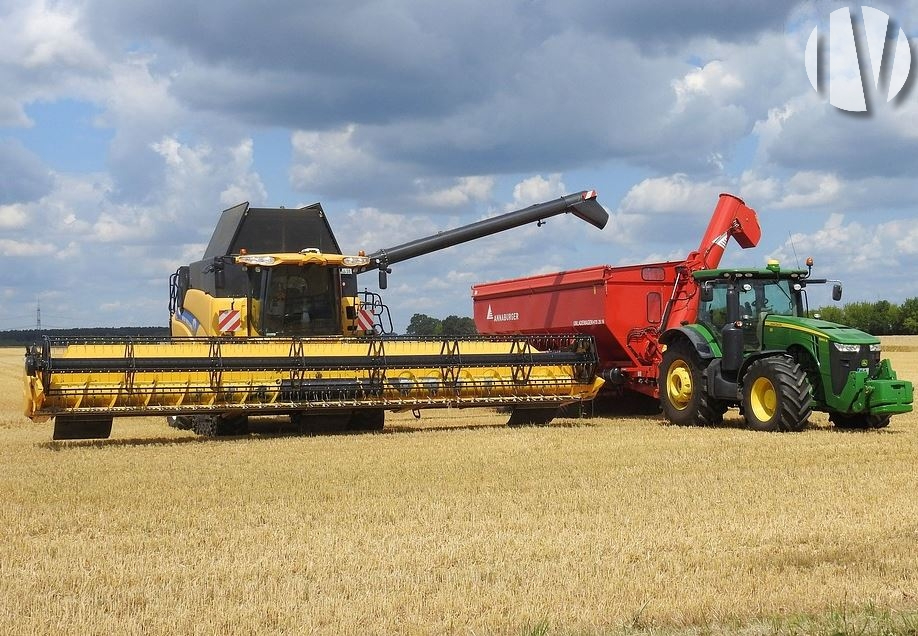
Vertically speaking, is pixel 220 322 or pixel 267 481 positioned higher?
pixel 220 322

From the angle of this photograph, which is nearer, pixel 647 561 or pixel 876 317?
pixel 647 561

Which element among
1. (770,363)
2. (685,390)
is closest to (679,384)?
(685,390)

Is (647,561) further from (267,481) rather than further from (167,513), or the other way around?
(267,481)

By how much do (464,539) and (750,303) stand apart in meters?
8.03

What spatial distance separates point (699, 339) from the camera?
45.7 ft

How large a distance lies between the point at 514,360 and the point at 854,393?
3986 millimetres

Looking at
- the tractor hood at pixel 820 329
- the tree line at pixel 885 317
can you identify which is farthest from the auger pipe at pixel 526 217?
the tree line at pixel 885 317

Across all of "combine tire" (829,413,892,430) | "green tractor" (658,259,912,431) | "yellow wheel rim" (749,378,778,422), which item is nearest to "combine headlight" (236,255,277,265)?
"green tractor" (658,259,912,431)

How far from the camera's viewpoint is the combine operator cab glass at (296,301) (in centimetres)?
1438

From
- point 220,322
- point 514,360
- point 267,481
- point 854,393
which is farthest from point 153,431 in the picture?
point 854,393

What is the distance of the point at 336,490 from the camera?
27.5 ft

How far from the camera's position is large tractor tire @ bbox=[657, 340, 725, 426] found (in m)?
13.9

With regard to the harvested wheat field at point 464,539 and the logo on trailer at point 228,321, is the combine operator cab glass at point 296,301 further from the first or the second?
the harvested wheat field at point 464,539

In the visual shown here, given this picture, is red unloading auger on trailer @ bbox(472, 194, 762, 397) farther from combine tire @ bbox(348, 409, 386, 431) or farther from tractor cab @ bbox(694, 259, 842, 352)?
combine tire @ bbox(348, 409, 386, 431)
